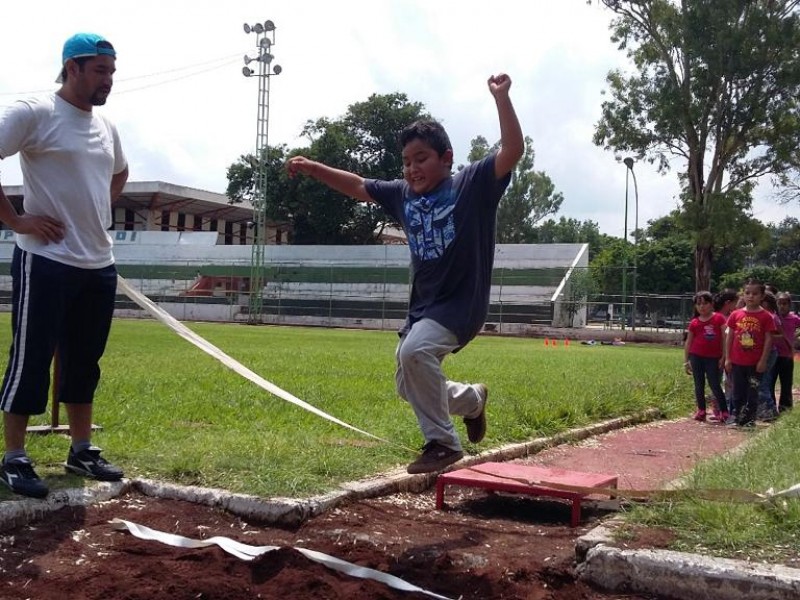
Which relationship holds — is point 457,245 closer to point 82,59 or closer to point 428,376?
point 428,376

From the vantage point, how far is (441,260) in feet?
14.4

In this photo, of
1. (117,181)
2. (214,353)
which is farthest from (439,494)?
(117,181)

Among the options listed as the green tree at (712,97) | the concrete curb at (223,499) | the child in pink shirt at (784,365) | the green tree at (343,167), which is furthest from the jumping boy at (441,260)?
the green tree at (343,167)

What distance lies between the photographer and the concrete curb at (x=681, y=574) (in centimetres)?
318

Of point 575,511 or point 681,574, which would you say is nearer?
point 681,574

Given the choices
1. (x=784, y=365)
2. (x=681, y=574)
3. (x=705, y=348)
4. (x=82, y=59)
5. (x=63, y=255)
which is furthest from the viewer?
(x=784, y=365)

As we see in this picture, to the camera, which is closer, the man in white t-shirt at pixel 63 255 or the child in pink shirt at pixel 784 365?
the man in white t-shirt at pixel 63 255

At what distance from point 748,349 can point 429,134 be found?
661cm

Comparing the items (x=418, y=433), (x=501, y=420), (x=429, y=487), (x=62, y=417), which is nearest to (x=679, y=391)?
(x=501, y=420)

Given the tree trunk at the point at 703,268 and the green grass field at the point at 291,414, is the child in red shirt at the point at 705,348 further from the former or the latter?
the tree trunk at the point at 703,268

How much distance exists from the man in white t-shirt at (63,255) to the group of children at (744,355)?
7244 millimetres

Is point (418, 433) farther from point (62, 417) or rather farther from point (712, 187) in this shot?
point (712, 187)

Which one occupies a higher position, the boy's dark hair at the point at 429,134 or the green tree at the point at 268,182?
the green tree at the point at 268,182

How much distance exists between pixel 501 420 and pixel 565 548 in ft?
11.3
